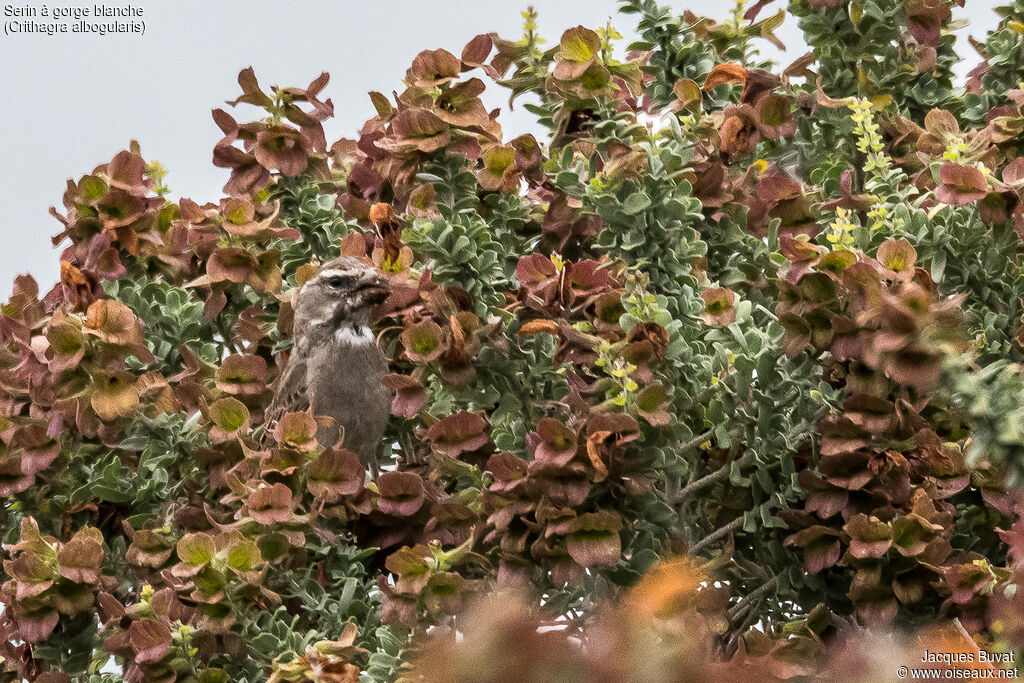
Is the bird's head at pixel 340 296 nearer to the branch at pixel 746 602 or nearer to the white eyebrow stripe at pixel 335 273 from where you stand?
the white eyebrow stripe at pixel 335 273

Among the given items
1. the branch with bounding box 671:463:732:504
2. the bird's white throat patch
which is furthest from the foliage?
the bird's white throat patch

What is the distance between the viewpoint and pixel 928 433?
7.38 feet

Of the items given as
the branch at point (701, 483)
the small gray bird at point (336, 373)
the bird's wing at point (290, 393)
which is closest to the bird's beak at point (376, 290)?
the small gray bird at point (336, 373)

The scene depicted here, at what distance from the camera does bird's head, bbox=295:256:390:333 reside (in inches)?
115

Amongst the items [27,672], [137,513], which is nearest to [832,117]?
[137,513]

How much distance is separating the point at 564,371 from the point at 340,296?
919mm

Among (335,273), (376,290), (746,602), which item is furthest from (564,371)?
(335,273)

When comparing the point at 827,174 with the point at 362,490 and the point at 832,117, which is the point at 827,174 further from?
the point at 362,490

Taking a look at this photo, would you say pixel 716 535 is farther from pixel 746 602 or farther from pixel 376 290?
pixel 376 290

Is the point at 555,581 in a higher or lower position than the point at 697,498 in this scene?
lower

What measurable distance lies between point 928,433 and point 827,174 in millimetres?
1058

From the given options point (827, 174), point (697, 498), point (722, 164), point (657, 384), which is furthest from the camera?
point (827, 174)

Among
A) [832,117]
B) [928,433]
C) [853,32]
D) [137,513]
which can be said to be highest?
[853,32]

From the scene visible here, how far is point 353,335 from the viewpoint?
11.1 feet
